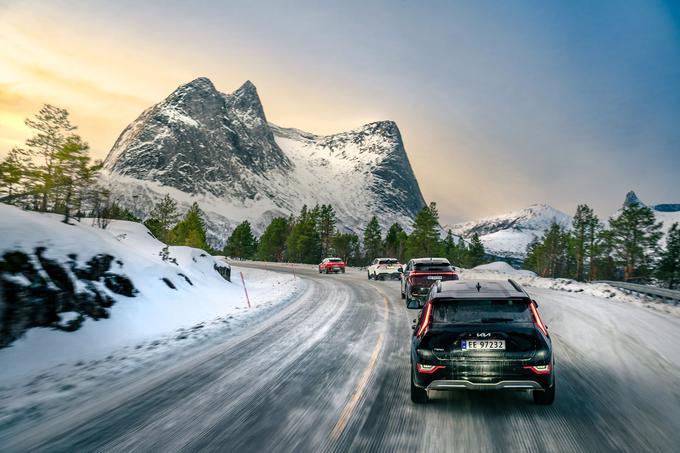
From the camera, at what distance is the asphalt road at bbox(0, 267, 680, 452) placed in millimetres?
4188

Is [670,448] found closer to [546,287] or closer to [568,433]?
[568,433]

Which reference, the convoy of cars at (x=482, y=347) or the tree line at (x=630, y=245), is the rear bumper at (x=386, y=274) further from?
the tree line at (x=630, y=245)

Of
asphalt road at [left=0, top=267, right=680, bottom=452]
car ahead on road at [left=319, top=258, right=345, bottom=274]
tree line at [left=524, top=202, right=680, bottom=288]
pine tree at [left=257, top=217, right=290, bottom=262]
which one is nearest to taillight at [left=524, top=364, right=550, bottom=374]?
asphalt road at [left=0, top=267, right=680, bottom=452]

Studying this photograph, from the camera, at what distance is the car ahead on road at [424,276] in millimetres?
15719

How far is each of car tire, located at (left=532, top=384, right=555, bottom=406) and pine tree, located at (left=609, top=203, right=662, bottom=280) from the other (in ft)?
239

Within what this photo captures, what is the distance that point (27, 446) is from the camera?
4168 millimetres

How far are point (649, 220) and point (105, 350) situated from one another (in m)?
78.4

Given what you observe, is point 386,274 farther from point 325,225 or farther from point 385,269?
point 325,225

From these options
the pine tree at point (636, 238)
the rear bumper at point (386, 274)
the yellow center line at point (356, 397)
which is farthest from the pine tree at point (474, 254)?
the yellow center line at point (356, 397)

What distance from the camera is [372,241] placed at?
9844 cm

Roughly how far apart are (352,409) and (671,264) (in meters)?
74.4

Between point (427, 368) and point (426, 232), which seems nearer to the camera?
Answer: point (427, 368)

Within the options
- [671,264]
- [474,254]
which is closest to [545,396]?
[671,264]

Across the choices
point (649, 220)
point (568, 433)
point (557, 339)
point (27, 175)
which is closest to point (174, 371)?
point (568, 433)
